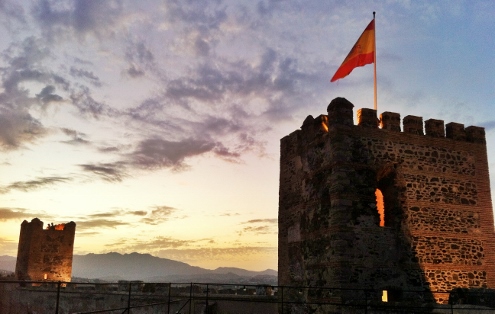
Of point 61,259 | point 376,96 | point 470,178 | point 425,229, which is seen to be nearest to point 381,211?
point 425,229

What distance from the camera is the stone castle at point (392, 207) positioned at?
14.0 m

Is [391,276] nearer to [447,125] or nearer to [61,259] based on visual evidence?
[447,125]

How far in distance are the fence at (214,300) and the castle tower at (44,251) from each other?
Result: 14.8 feet

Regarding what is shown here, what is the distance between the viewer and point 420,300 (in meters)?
14.0

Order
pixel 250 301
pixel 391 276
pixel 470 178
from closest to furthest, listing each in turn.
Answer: pixel 391 276
pixel 470 178
pixel 250 301

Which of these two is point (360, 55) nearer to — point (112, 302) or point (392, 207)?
point (392, 207)

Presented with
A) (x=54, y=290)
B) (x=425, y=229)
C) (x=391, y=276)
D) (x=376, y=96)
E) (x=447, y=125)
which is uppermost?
(x=376, y=96)

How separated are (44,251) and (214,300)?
2211 centimetres

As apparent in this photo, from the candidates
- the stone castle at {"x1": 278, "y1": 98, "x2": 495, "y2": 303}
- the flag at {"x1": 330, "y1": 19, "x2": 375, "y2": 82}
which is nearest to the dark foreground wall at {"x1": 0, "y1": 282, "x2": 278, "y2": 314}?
the stone castle at {"x1": 278, "y1": 98, "x2": 495, "y2": 303}

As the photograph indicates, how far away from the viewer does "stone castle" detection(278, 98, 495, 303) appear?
14.0 meters

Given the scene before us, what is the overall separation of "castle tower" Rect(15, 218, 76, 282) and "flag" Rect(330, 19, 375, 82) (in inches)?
1175

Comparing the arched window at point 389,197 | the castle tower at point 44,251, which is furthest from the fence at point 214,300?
the castle tower at point 44,251

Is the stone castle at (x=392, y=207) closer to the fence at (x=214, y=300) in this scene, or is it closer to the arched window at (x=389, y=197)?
the arched window at (x=389, y=197)

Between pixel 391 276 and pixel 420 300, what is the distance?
1227 millimetres
